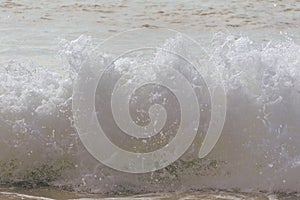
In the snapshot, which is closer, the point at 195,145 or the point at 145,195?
the point at 145,195

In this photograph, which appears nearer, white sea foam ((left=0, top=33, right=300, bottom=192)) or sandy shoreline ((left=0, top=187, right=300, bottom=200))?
sandy shoreline ((left=0, top=187, right=300, bottom=200))

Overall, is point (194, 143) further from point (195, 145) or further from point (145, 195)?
point (145, 195)

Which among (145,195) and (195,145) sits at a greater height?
(195,145)

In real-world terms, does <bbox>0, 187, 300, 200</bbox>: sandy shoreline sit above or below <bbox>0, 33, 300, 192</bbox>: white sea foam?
below

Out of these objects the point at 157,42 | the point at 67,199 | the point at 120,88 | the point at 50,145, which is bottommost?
the point at 67,199

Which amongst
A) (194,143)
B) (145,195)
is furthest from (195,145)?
(145,195)

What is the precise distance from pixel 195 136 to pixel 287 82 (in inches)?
24.2

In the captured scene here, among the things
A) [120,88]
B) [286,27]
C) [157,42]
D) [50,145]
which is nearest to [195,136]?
[120,88]

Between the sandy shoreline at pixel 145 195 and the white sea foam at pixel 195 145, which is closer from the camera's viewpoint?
the sandy shoreline at pixel 145 195

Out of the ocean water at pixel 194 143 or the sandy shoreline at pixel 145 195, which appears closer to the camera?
the sandy shoreline at pixel 145 195

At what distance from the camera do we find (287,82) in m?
3.84

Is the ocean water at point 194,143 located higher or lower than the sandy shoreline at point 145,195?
higher

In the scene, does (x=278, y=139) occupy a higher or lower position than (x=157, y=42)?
lower

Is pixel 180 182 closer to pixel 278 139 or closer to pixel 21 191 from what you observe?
pixel 278 139
